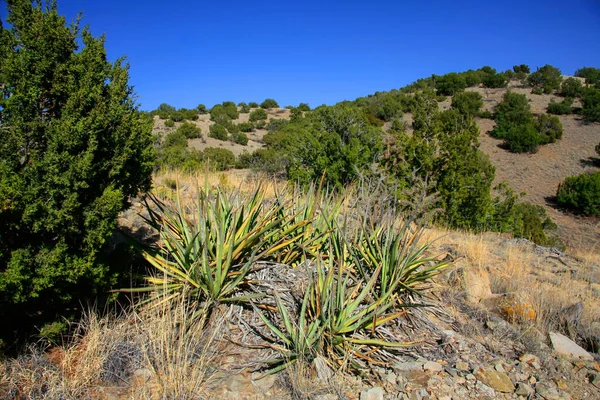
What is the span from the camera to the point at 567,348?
407 cm

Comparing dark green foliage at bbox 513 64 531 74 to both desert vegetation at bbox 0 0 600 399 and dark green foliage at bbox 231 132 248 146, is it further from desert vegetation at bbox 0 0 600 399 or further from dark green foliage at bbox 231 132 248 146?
desert vegetation at bbox 0 0 600 399

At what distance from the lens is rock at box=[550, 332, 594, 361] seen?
400 centimetres

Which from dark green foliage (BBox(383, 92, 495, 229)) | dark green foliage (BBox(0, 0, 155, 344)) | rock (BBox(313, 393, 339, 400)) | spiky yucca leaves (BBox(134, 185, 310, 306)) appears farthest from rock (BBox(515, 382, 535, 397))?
dark green foliage (BBox(383, 92, 495, 229))

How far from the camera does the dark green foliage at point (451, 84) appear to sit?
36.4 metres

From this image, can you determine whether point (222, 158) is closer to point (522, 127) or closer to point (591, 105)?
point (522, 127)

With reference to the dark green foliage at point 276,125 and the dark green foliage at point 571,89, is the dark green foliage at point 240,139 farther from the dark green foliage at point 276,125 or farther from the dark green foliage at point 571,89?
the dark green foliage at point 571,89

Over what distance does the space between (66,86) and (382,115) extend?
99.6 feet

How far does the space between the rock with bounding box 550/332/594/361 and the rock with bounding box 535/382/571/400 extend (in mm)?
825

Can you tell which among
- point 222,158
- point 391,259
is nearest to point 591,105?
point 222,158

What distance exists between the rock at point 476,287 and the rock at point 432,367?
1802 millimetres

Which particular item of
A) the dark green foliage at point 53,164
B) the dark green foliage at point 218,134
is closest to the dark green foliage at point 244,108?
the dark green foliage at point 218,134

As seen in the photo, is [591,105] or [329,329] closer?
[329,329]

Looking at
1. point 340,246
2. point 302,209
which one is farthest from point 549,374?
point 302,209

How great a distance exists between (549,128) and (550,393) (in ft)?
95.4
